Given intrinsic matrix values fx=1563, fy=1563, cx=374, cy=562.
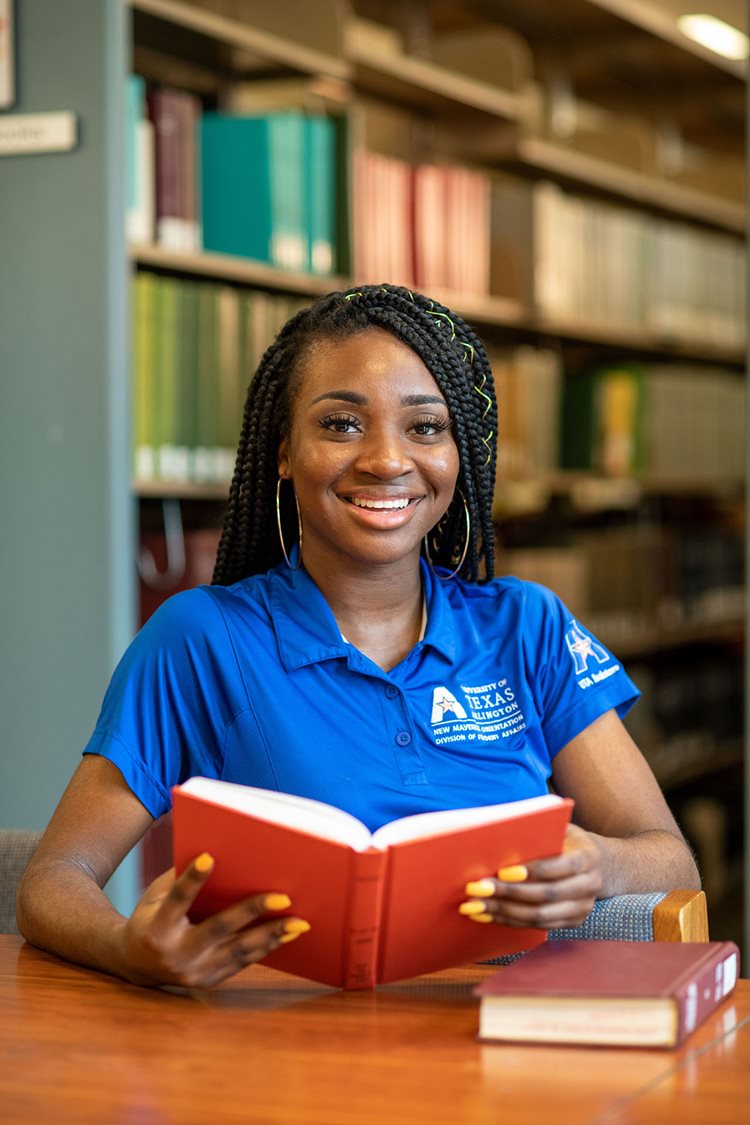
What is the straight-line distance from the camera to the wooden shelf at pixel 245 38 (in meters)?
2.93

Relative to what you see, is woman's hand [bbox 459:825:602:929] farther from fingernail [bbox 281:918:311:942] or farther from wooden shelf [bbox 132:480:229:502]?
wooden shelf [bbox 132:480:229:502]

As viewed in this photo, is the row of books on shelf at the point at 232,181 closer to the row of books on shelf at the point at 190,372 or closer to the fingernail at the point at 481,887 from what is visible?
the row of books on shelf at the point at 190,372

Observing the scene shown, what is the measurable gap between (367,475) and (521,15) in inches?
125

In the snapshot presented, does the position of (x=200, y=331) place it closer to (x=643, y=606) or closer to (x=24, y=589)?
(x=24, y=589)

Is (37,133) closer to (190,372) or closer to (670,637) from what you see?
(190,372)

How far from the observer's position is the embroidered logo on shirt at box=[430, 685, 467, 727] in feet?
5.29

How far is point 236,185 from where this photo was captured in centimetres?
309

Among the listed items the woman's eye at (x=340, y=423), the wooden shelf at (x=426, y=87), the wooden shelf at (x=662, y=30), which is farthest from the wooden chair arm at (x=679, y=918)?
the wooden shelf at (x=662, y=30)

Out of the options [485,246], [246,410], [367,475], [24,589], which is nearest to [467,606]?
[367,475]

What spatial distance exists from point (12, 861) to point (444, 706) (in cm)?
48

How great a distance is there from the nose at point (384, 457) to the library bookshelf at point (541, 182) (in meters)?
1.26

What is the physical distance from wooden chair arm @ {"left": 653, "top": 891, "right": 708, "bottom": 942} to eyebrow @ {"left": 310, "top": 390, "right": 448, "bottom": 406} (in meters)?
0.57

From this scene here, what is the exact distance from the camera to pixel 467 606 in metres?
1.78

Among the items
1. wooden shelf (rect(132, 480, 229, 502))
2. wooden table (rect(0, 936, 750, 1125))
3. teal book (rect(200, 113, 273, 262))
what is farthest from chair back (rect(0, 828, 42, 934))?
teal book (rect(200, 113, 273, 262))
